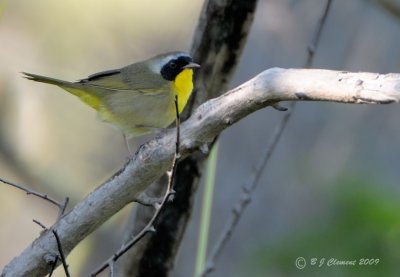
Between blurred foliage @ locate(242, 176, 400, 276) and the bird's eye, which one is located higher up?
the bird's eye

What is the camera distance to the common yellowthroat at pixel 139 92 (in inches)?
158

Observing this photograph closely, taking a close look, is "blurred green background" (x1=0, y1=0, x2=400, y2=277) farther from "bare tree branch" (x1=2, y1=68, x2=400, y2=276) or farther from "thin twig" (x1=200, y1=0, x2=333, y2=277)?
"bare tree branch" (x1=2, y1=68, x2=400, y2=276)

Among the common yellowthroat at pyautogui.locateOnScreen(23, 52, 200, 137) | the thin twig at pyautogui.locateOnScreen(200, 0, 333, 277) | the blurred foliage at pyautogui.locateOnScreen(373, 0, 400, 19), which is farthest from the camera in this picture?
the blurred foliage at pyautogui.locateOnScreen(373, 0, 400, 19)

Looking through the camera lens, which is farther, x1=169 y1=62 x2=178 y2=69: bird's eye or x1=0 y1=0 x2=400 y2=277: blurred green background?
x1=0 y1=0 x2=400 y2=277: blurred green background

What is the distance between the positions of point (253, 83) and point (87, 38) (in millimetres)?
4684

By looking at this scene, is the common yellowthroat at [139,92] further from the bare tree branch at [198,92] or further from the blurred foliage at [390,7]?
the blurred foliage at [390,7]

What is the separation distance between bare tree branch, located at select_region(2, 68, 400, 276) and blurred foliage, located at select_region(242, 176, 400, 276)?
69.3 inches

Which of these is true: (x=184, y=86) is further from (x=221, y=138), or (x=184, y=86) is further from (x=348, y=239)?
(x=221, y=138)

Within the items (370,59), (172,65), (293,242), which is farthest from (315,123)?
(172,65)

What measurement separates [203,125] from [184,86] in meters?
1.40

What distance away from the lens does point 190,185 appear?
13.0ft

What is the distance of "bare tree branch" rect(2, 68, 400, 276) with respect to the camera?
2.11 meters

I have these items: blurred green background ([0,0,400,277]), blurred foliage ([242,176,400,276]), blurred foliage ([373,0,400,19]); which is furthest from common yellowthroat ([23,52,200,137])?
blurred foliage ([373,0,400,19])
